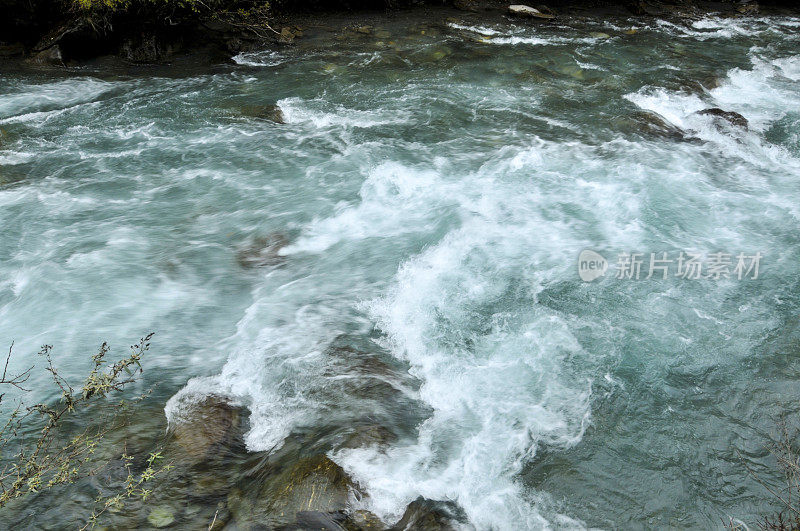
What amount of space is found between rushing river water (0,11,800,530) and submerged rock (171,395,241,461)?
20 cm

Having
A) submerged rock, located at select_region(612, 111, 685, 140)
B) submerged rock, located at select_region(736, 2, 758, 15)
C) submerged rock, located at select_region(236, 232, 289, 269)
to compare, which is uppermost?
submerged rock, located at select_region(736, 2, 758, 15)

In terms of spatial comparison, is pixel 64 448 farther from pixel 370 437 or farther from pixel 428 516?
pixel 428 516

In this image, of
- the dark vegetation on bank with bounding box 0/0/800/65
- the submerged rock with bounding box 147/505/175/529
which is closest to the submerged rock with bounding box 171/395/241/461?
the submerged rock with bounding box 147/505/175/529

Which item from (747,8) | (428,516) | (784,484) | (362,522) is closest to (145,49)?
(362,522)

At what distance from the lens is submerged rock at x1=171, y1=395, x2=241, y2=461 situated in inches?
187

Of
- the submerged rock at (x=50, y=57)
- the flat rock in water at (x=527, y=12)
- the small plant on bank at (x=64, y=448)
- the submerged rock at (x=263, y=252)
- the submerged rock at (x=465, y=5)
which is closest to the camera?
the small plant on bank at (x=64, y=448)

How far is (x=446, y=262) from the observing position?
7219 millimetres

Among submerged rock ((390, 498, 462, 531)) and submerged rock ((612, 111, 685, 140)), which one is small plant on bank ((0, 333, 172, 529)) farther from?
submerged rock ((612, 111, 685, 140))

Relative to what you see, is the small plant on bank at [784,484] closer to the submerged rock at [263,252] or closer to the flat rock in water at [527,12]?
the submerged rock at [263,252]

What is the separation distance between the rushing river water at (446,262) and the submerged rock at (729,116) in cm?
14

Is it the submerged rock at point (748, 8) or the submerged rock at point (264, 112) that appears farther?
the submerged rock at point (748, 8)

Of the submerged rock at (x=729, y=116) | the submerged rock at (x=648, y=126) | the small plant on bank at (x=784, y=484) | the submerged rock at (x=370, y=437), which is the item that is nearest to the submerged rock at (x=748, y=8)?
the submerged rock at (x=729, y=116)

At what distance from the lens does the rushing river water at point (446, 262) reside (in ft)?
15.9

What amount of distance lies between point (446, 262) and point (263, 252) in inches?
100
